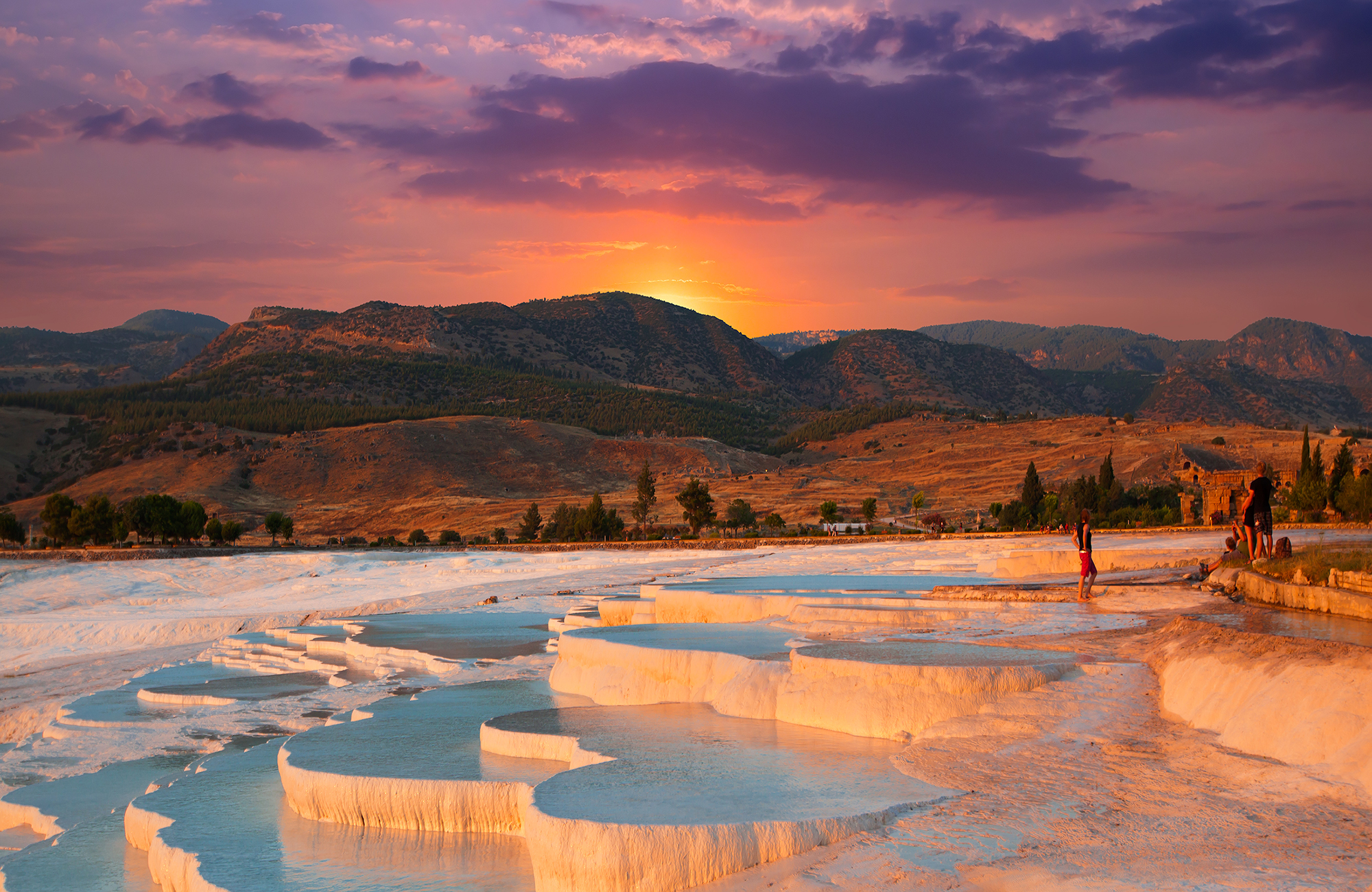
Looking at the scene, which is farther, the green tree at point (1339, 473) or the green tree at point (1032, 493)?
the green tree at point (1032, 493)

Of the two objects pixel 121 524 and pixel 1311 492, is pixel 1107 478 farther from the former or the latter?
pixel 121 524

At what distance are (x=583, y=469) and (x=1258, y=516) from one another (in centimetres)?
9531

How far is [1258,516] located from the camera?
1528 centimetres

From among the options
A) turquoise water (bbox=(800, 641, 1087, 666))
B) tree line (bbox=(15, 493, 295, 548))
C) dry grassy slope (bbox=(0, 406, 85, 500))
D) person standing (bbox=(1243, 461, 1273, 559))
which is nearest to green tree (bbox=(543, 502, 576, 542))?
tree line (bbox=(15, 493, 295, 548))

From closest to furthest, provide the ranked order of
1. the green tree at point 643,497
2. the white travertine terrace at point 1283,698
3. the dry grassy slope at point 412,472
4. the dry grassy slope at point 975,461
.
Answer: the white travertine terrace at point 1283,698 → the green tree at point 643,497 → the dry grassy slope at point 975,461 → the dry grassy slope at point 412,472

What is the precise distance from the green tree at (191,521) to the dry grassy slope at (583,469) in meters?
13.9

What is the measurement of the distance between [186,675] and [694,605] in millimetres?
9685

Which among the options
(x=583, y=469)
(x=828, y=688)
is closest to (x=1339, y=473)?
(x=828, y=688)

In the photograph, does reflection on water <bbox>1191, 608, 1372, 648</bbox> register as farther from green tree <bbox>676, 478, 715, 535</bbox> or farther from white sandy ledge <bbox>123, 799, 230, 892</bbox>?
green tree <bbox>676, 478, 715, 535</bbox>

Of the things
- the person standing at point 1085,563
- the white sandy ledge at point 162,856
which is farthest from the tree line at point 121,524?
the person standing at point 1085,563

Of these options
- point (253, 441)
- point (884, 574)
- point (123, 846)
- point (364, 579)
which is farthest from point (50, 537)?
point (123, 846)

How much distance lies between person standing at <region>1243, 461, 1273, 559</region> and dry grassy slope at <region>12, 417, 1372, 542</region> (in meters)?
48.4

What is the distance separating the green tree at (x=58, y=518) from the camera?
5844cm

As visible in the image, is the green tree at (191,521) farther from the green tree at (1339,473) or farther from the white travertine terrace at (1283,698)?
the white travertine terrace at (1283,698)
